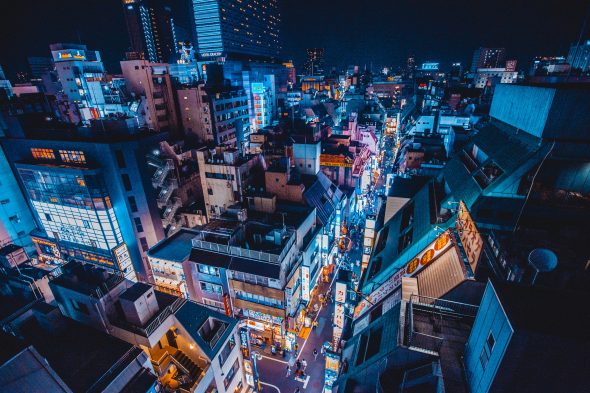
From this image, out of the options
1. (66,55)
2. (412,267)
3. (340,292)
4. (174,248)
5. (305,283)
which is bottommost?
(305,283)

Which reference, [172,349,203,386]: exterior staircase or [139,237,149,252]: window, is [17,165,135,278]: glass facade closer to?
[139,237,149,252]: window

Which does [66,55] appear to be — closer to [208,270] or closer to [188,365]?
[208,270]

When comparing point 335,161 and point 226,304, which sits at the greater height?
point 335,161

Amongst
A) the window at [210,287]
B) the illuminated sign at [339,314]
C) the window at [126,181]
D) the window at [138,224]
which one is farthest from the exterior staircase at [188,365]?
the window at [126,181]

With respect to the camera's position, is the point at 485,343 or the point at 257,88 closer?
the point at 485,343

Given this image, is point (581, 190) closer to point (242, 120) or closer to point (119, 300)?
point (119, 300)

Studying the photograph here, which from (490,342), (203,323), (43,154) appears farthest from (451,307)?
(43,154)

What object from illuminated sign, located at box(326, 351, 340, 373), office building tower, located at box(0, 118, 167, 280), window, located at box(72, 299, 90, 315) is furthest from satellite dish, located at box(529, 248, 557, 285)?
office building tower, located at box(0, 118, 167, 280)
